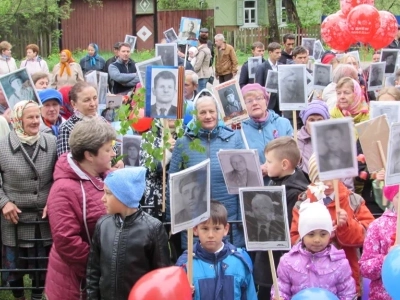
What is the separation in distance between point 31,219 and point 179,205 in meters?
1.92

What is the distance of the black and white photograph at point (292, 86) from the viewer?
720cm

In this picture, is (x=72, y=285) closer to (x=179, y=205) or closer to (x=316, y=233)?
(x=179, y=205)

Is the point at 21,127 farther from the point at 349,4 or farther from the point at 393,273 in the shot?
the point at 349,4

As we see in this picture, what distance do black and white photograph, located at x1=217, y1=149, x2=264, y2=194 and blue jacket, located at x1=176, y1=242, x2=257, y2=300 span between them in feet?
2.55

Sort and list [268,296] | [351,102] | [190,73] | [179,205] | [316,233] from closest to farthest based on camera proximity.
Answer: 1. [179,205]
2. [316,233]
3. [268,296]
4. [351,102]
5. [190,73]

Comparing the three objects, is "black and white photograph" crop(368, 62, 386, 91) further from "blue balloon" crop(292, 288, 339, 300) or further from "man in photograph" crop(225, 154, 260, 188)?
"blue balloon" crop(292, 288, 339, 300)

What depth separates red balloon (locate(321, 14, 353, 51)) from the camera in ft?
43.7

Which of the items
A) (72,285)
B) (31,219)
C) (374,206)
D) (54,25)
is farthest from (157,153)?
(54,25)

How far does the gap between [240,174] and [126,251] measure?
1303 millimetres

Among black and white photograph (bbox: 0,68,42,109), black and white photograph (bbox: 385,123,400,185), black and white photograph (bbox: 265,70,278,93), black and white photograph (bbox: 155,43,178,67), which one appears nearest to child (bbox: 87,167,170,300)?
black and white photograph (bbox: 385,123,400,185)

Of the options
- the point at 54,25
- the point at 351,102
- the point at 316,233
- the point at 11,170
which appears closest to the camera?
the point at 316,233

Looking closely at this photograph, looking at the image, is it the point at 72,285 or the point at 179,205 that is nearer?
the point at 179,205

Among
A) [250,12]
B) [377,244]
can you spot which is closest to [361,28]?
[377,244]

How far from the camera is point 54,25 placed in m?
32.5
